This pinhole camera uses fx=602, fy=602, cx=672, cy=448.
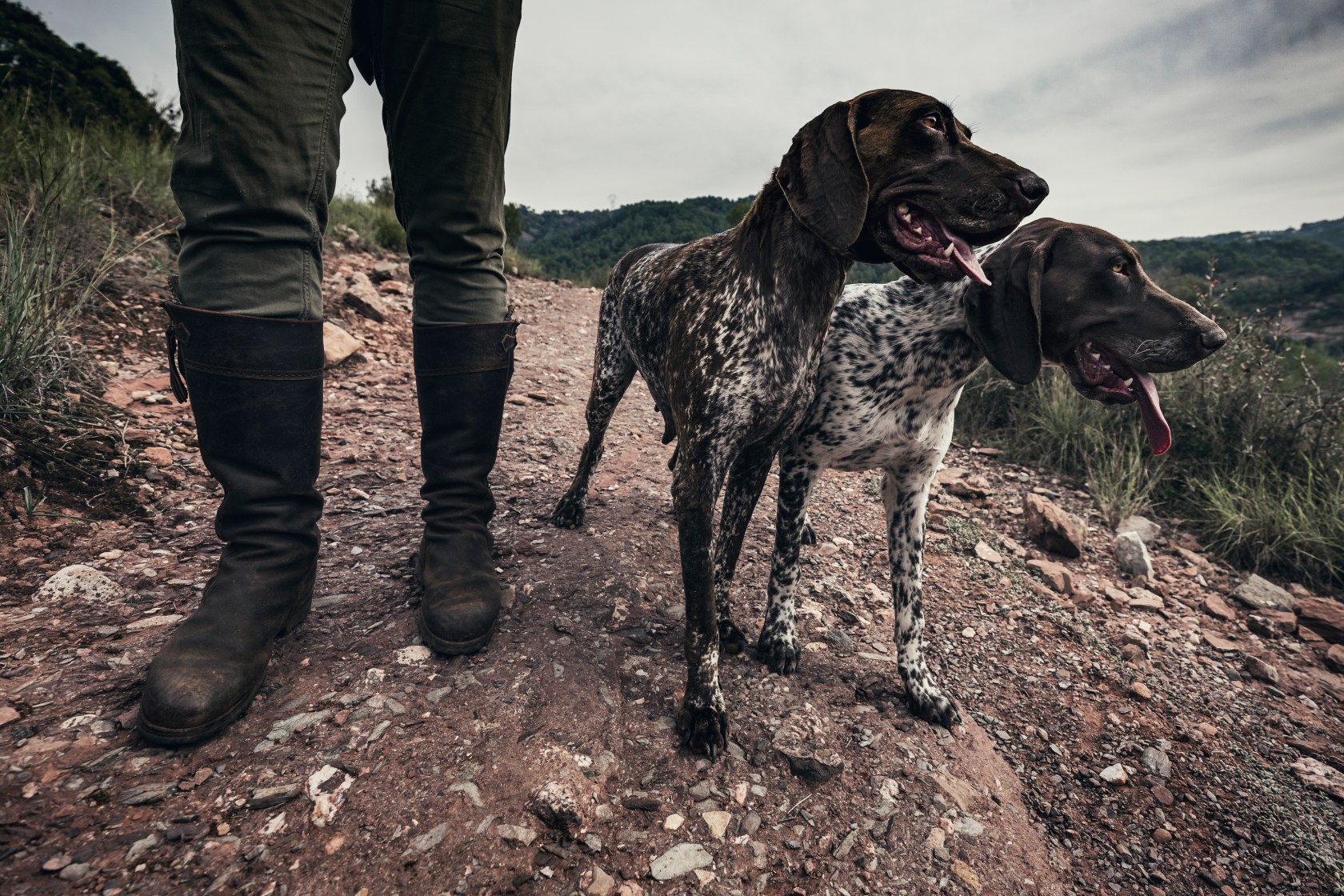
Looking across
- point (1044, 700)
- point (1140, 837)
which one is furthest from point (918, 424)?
point (1140, 837)

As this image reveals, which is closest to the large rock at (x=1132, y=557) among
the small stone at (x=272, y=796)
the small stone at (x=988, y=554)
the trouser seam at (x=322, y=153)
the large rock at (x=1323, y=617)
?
the large rock at (x=1323, y=617)

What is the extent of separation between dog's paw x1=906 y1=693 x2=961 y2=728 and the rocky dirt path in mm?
40

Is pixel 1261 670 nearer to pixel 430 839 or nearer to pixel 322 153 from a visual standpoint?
pixel 430 839

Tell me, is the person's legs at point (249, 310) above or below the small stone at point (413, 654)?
above

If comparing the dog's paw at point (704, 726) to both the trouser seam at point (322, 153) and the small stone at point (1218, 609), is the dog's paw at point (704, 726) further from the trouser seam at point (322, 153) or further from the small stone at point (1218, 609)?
the small stone at point (1218, 609)

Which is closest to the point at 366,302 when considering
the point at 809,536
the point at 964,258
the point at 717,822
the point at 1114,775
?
the point at 809,536

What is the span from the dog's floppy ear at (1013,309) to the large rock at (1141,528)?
2.56m

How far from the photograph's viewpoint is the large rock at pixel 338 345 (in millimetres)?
3891

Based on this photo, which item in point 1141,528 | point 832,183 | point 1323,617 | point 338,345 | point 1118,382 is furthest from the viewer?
point 338,345

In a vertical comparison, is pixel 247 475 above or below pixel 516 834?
above

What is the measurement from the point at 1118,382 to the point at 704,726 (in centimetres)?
168

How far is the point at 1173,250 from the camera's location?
66.7 ft

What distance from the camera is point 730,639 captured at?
212 cm

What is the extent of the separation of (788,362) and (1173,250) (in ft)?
84.6
